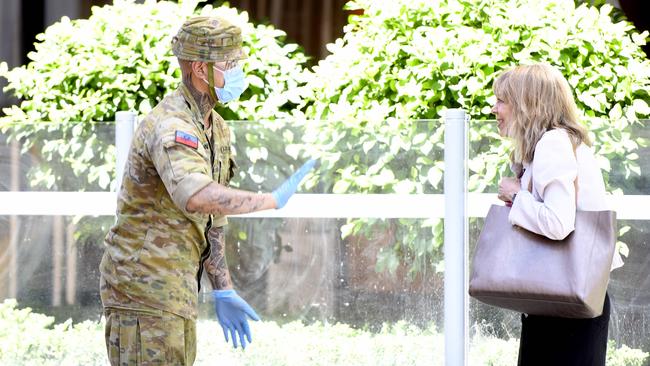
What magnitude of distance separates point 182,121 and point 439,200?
2.20 m

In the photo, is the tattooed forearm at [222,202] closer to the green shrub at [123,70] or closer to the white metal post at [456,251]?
the white metal post at [456,251]

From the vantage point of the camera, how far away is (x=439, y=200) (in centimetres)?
523

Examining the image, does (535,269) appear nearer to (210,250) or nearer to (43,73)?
(210,250)

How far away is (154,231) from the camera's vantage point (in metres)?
3.26

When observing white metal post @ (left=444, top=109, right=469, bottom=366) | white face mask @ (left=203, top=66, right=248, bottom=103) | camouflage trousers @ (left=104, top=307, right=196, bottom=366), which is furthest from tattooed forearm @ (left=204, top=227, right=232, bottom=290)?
white metal post @ (left=444, top=109, right=469, bottom=366)

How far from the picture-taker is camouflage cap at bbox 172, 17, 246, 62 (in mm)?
3299

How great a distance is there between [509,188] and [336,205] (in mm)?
1716

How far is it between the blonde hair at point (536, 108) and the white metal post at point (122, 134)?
83.2 inches

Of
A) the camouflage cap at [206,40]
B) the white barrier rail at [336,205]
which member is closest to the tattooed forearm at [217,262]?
the camouflage cap at [206,40]

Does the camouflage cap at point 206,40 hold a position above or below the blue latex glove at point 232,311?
above

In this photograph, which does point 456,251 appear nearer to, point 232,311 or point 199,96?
point 232,311

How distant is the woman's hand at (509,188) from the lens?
12.0ft

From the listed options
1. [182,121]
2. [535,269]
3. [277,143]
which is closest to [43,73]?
[277,143]

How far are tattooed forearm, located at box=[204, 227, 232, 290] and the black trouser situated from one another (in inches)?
37.5
